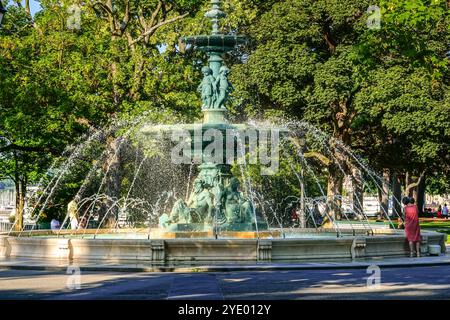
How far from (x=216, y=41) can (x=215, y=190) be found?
4735 mm

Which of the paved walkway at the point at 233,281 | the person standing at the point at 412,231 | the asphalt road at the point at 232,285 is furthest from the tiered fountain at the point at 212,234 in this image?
the asphalt road at the point at 232,285

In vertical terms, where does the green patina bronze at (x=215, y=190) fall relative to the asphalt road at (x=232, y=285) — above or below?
above

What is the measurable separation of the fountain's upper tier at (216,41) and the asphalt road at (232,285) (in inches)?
412

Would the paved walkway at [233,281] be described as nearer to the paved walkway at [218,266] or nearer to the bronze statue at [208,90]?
the paved walkway at [218,266]

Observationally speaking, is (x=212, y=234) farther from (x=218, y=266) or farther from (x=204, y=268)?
(x=204, y=268)

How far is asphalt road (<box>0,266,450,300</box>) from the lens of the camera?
13609 mm

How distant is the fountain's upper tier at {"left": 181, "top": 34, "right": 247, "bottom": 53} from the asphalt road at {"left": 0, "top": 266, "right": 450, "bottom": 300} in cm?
1047

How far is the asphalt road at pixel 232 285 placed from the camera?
13609mm

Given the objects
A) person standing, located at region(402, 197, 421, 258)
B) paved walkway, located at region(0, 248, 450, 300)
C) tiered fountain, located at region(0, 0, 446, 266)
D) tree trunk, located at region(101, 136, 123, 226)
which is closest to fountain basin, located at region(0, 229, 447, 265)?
tiered fountain, located at region(0, 0, 446, 266)

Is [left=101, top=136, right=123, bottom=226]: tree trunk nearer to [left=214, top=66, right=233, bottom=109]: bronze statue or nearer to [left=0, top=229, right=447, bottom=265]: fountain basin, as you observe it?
[left=214, top=66, right=233, bottom=109]: bronze statue

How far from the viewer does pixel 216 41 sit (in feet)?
87.4

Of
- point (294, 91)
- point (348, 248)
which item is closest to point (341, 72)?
point (294, 91)
